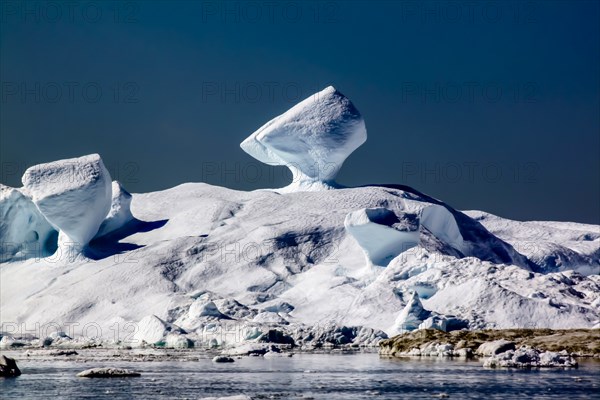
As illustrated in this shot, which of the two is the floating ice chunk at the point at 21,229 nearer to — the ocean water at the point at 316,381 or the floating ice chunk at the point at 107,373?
the ocean water at the point at 316,381

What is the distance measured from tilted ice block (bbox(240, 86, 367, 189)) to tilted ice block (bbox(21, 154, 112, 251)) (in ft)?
51.7

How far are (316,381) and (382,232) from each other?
43.9m

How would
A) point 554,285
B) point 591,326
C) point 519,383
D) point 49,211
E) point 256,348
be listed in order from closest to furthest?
point 519,383, point 256,348, point 591,326, point 554,285, point 49,211

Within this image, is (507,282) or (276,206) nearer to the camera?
(507,282)

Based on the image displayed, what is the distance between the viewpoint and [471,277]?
71250 millimetres

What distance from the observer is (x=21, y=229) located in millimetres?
97500

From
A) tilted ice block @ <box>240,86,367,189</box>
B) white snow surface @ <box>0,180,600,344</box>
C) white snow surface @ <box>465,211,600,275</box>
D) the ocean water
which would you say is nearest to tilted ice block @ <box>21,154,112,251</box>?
white snow surface @ <box>0,180,600,344</box>

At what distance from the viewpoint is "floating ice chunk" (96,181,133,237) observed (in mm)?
101938

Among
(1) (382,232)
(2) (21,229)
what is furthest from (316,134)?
(2) (21,229)

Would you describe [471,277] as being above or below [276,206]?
below

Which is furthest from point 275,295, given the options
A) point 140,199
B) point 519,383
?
point 519,383

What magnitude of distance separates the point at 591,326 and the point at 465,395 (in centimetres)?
3272

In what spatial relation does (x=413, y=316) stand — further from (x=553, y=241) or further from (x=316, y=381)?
(x=553, y=241)

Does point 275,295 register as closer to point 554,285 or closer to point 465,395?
point 554,285
